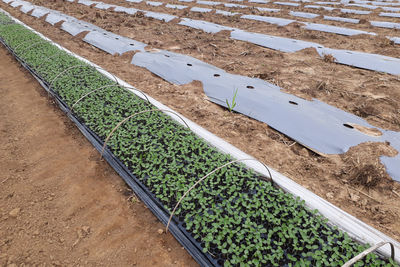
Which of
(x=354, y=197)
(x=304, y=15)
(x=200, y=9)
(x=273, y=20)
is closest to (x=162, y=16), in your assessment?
(x=200, y=9)

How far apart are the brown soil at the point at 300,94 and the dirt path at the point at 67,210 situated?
1904 mm

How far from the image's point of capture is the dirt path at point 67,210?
2463 millimetres

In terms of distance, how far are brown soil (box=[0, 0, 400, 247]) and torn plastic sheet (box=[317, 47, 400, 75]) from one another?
0.70 feet

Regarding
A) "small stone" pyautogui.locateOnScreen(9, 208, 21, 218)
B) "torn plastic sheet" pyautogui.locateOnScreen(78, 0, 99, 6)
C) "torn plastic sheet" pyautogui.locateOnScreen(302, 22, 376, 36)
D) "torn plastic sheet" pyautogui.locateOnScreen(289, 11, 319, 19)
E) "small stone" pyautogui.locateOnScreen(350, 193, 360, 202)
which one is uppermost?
"torn plastic sheet" pyautogui.locateOnScreen(289, 11, 319, 19)

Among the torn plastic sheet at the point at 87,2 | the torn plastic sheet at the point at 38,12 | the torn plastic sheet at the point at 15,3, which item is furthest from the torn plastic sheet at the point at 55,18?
the torn plastic sheet at the point at 15,3

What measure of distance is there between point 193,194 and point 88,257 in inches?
50.9

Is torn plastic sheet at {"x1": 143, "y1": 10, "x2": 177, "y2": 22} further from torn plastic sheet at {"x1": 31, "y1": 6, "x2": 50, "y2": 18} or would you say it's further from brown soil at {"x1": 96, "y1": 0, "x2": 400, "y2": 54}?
torn plastic sheet at {"x1": 31, "y1": 6, "x2": 50, "y2": 18}

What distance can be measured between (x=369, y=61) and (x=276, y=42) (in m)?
2.71

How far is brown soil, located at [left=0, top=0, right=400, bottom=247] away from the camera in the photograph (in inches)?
120

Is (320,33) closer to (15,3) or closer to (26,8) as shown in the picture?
(26,8)

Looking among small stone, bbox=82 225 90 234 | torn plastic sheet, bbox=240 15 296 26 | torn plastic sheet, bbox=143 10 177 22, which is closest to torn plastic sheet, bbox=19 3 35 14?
torn plastic sheet, bbox=143 10 177 22

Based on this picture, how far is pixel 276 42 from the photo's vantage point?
7.60m

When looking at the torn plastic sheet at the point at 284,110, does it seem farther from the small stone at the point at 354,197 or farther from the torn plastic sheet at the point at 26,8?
the torn plastic sheet at the point at 26,8

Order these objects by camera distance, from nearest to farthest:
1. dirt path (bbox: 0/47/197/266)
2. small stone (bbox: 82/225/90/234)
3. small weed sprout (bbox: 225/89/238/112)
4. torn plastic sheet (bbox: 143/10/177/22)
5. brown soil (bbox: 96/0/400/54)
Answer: dirt path (bbox: 0/47/197/266) → small stone (bbox: 82/225/90/234) → small weed sprout (bbox: 225/89/238/112) → brown soil (bbox: 96/0/400/54) → torn plastic sheet (bbox: 143/10/177/22)
